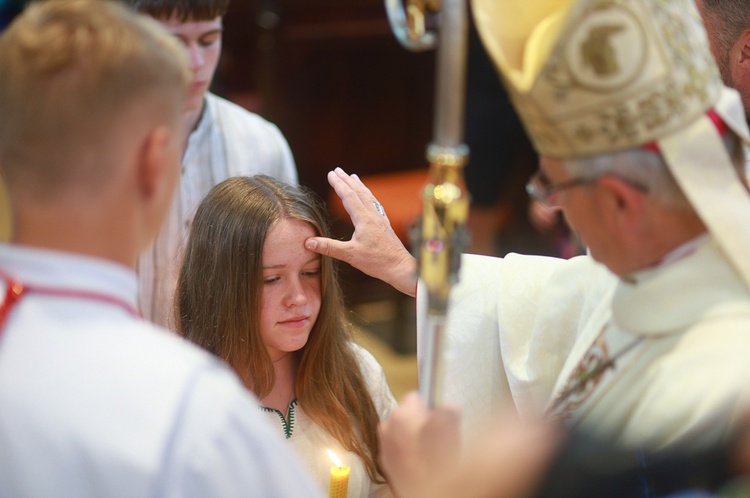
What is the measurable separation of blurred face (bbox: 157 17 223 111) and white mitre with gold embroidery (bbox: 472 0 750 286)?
135 cm

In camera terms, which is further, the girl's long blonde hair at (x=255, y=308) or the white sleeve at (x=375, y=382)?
the white sleeve at (x=375, y=382)

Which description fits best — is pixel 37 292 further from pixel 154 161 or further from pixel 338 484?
pixel 338 484

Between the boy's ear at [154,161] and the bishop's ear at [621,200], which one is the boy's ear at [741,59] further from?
the boy's ear at [154,161]

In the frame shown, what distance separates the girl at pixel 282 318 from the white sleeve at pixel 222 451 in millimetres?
901

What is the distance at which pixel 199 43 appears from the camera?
273 cm

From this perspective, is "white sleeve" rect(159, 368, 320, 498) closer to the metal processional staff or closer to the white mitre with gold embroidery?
the metal processional staff

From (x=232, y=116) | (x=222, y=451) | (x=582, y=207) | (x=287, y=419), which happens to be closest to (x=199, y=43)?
(x=232, y=116)

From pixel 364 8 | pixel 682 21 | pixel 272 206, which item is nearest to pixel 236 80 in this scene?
pixel 364 8

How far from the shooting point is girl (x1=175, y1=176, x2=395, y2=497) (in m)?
2.16

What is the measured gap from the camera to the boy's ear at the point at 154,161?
1.26 metres

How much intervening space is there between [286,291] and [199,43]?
91 cm

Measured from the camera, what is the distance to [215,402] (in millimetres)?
1218

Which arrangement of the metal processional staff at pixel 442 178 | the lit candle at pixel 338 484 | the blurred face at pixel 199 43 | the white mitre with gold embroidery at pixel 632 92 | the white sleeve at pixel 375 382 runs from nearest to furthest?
the metal processional staff at pixel 442 178 → the white mitre with gold embroidery at pixel 632 92 → the lit candle at pixel 338 484 → the white sleeve at pixel 375 382 → the blurred face at pixel 199 43

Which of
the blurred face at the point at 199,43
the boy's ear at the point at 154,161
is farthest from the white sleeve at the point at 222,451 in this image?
the blurred face at the point at 199,43
